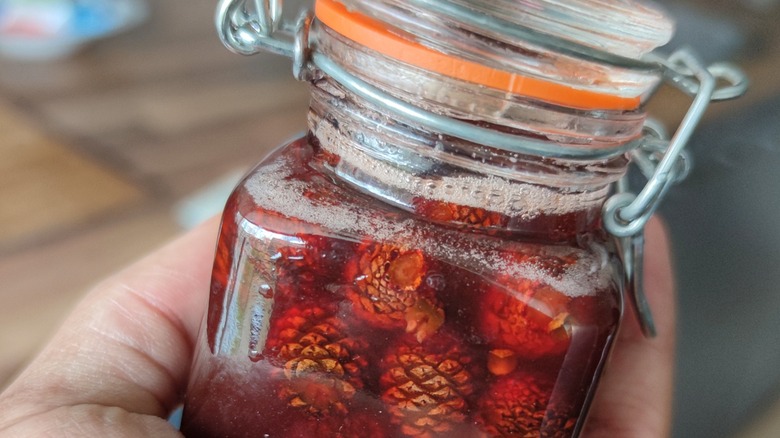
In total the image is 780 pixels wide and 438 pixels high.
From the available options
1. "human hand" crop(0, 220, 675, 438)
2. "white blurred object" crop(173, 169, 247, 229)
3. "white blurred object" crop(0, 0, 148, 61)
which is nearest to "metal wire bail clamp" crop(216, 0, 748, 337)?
"human hand" crop(0, 220, 675, 438)

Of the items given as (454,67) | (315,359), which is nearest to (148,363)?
(315,359)

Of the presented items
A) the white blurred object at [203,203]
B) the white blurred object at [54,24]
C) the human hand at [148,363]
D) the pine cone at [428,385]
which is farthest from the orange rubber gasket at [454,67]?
the white blurred object at [54,24]

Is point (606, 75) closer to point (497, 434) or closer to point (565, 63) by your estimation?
point (565, 63)

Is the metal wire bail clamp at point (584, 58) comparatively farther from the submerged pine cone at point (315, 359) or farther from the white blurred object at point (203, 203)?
the white blurred object at point (203, 203)

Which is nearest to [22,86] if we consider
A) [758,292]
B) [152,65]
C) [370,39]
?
[152,65]

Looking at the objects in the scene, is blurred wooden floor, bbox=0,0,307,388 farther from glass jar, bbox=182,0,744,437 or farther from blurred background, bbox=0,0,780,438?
glass jar, bbox=182,0,744,437

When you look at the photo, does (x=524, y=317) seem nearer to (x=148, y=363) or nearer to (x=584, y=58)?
(x=584, y=58)
